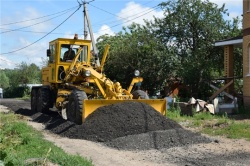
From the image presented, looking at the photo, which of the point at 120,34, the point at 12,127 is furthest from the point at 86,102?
the point at 120,34

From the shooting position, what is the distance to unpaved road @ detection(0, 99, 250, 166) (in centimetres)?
845

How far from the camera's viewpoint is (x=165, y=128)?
38.1 feet

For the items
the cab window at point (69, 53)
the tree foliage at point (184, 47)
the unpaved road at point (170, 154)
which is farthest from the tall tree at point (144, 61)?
the unpaved road at point (170, 154)

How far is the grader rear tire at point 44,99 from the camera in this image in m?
16.4

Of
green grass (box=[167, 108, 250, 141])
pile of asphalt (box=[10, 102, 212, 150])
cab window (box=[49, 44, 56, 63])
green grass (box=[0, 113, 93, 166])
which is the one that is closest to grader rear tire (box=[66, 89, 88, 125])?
pile of asphalt (box=[10, 102, 212, 150])

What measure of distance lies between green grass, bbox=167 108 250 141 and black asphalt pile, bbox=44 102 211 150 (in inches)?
57.9

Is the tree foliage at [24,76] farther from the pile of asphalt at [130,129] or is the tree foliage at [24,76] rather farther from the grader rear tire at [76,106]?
the pile of asphalt at [130,129]

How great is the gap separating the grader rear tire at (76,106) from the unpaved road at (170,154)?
144 centimetres

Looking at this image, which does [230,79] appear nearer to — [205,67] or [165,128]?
[205,67]

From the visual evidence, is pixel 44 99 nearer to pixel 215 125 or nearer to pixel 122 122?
pixel 122 122

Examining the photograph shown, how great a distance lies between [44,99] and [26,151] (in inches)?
328

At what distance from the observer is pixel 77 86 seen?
1448 centimetres

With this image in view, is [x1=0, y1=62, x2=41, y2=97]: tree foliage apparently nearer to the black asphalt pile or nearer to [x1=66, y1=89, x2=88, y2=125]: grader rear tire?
[x1=66, y1=89, x2=88, y2=125]: grader rear tire

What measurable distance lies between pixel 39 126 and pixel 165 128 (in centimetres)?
462
